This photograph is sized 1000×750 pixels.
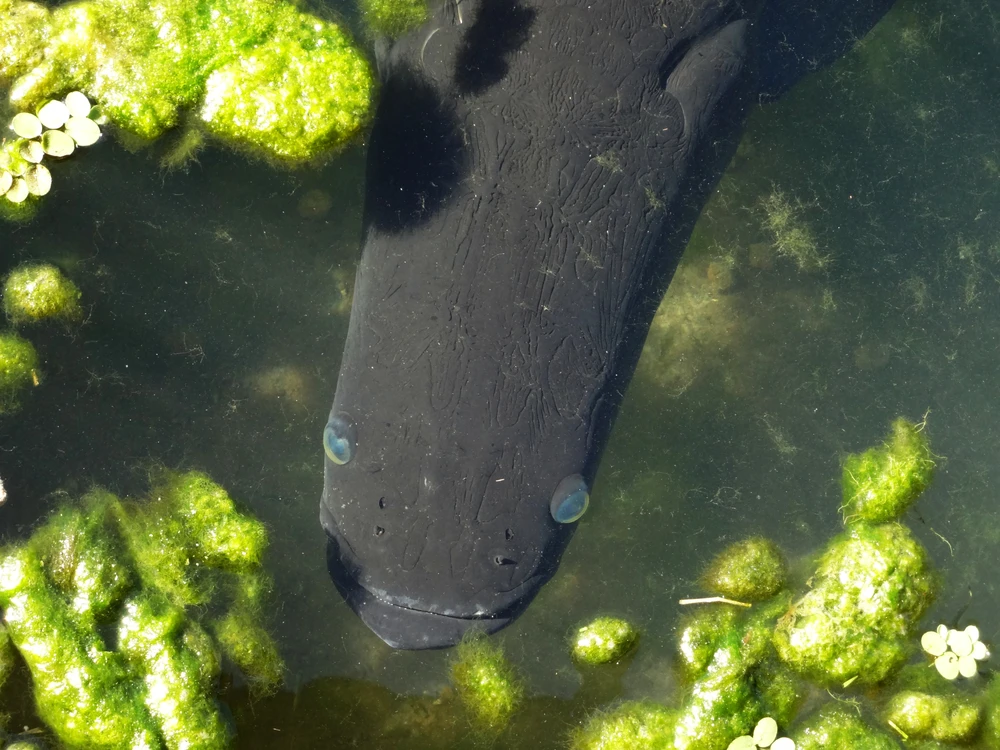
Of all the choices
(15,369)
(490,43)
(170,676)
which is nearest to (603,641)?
(170,676)

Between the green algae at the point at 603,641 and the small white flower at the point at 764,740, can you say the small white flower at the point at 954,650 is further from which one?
the green algae at the point at 603,641

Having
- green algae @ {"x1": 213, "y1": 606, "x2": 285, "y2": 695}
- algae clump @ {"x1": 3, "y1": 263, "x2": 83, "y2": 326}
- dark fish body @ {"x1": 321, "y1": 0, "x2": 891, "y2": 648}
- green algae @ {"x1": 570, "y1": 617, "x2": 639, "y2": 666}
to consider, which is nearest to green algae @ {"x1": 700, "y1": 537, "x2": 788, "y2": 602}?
green algae @ {"x1": 570, "y1": 617, "x2": 639, "y2": 666}

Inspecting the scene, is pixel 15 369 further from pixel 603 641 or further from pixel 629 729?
pixel 629 729

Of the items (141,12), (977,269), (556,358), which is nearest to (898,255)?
(977,269)

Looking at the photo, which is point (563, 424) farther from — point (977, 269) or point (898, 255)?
point (977, 269)

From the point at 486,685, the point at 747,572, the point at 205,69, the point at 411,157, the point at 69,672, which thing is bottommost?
the point at 747,572

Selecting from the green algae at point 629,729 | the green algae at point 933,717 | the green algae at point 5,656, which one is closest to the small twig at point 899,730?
the green algae at point 933,717
